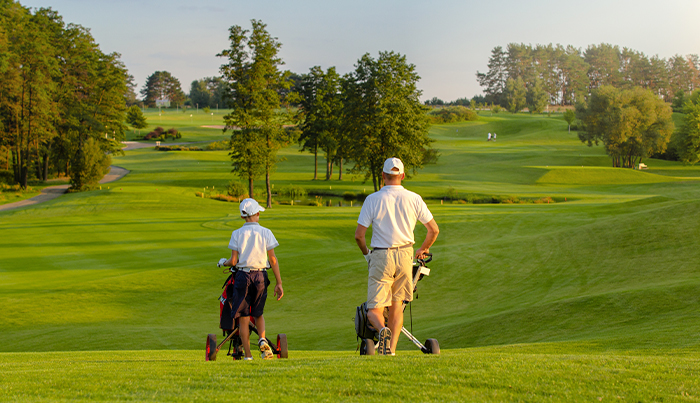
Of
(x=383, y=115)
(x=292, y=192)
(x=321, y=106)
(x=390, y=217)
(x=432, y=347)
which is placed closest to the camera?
(x=390, y=217)

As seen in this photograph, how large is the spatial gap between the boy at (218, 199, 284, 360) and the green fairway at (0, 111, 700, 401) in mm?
594

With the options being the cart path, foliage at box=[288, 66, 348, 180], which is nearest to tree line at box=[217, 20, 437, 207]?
foliage at box=[288, 66, 348, 180]

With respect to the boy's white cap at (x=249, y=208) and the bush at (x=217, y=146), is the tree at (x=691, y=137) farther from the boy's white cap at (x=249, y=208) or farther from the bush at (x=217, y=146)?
the boy's white cap at (x=249, y=208)

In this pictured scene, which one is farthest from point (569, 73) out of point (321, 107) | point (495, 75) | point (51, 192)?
point (51, 192)

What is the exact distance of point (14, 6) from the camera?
71250mm

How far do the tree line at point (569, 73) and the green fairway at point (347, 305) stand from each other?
14693cm

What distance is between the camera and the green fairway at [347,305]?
17.0ft

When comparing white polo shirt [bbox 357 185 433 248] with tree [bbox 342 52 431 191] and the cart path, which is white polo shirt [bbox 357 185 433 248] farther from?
the cart path

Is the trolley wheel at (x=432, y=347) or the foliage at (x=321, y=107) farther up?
the foliage at (x=321, y=107)

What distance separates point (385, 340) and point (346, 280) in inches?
462

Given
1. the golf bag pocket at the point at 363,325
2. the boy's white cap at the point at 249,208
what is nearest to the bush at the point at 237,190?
the boy's white cap at the point at 249,208

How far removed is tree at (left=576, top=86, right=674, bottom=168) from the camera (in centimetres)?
7519

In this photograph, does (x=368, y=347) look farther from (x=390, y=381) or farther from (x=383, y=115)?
(x=383, y=115)

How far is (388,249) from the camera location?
6773mm
